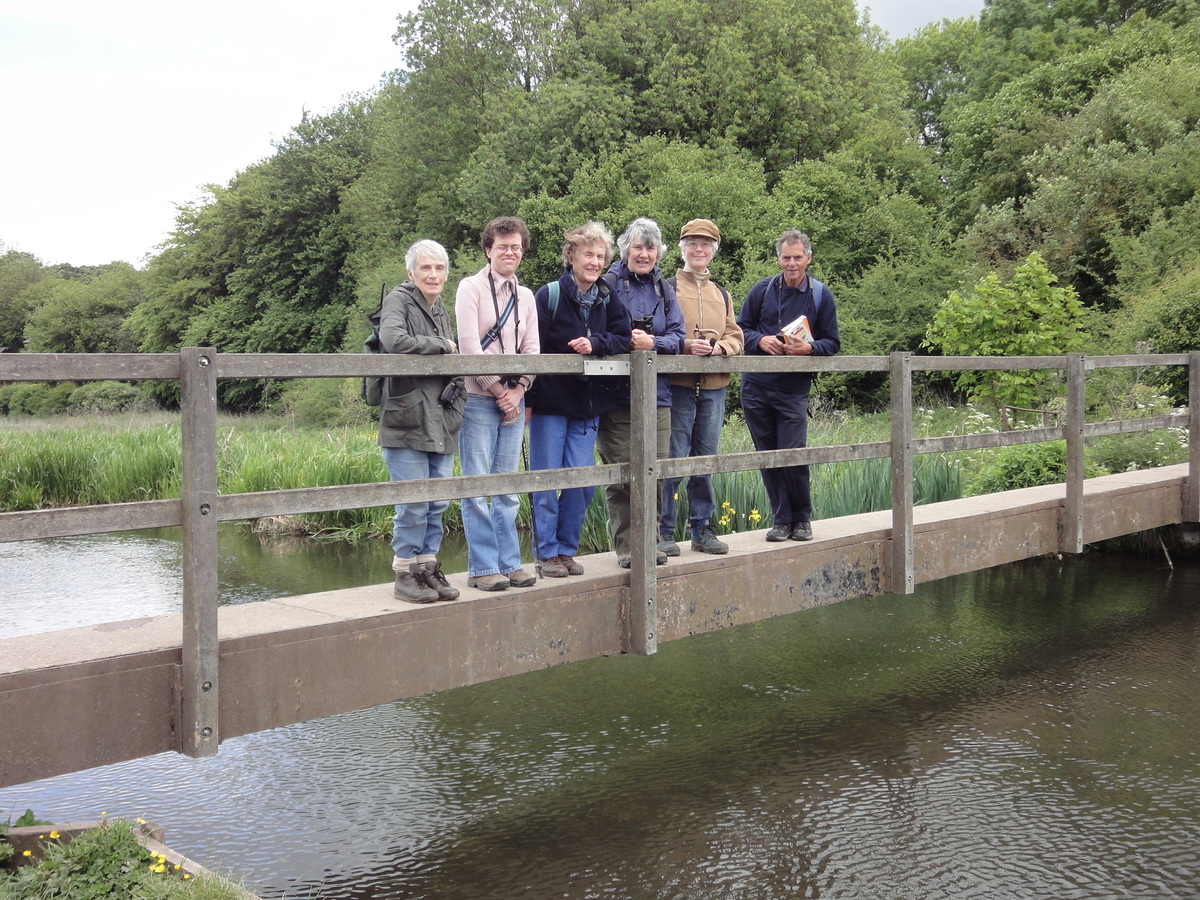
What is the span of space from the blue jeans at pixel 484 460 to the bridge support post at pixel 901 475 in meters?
2.36

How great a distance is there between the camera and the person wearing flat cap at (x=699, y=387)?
19.0 feet

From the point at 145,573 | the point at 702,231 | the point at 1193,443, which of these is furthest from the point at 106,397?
the point at 702,231

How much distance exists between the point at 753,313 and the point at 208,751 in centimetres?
376

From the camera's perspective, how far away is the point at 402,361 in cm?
407

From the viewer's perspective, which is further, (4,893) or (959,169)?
(959,169)

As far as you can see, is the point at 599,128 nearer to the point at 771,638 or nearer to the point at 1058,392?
the point at 1058,392

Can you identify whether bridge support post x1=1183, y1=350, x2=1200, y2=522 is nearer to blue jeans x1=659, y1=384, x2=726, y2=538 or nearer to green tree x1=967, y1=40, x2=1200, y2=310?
blue jeans x1=659, y1=384, x2=726, y2=538

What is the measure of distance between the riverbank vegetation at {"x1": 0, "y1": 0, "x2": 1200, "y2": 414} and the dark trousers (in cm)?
830

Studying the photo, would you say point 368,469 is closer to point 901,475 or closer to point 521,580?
point 901,475

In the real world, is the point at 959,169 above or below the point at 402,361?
above

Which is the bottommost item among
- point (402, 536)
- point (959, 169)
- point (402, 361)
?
point (402, 536)

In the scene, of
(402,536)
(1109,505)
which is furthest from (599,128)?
(402,536)

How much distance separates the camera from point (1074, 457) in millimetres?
7703

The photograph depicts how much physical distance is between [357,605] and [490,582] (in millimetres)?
584
